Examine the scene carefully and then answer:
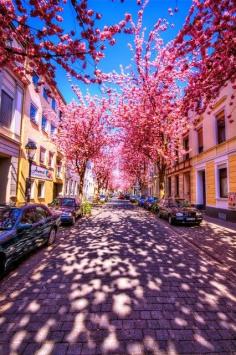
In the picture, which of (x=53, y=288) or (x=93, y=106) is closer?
(x=53, y=288)

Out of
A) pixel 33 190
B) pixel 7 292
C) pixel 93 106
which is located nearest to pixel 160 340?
pixel 7 292

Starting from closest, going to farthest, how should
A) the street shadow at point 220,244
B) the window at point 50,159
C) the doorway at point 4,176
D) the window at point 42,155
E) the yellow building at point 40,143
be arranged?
the street shadow at point 220,244, the doorway at point 4,176, the yellow building at point 40,143, the window at point 42,155, the window at point 50,159

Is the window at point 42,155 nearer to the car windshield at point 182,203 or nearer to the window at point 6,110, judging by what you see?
→ the window at point 6,110

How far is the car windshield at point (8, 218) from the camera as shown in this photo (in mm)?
5307

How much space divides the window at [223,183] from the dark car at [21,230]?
12697 millimetres

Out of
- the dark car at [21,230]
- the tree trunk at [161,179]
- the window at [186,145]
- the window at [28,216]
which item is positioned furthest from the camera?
the window at [186,145]

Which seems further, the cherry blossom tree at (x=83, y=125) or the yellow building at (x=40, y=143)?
the cherry blossom tree at (x=83, y=125)

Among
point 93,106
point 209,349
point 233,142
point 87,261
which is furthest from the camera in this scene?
point 93,106

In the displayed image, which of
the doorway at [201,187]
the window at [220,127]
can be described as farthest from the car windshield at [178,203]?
the doorway at [201,187]

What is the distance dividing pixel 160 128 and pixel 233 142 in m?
4.96

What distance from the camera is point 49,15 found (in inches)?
187

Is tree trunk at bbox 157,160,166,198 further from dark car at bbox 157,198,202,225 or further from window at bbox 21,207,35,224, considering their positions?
window at bbox 21,207,35,224

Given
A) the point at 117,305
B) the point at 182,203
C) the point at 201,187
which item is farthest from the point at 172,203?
the point at 117,305

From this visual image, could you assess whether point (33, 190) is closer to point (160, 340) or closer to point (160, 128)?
point (160, 128)
